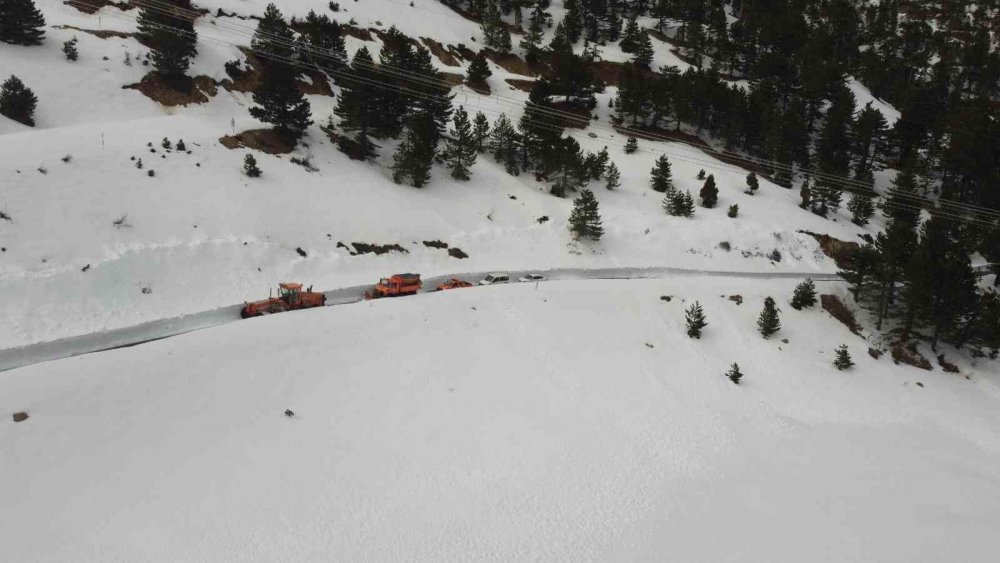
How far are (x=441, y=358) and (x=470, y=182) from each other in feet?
85.8

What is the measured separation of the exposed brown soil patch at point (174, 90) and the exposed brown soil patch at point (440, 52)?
3438 cm

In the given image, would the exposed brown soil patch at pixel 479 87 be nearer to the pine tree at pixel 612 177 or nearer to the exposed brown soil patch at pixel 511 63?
the exposed brown soil patch at pixel 511 63

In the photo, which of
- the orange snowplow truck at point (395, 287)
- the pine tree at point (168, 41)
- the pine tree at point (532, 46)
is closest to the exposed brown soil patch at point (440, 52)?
the pine tree at point (532, 46)

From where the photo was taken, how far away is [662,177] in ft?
173

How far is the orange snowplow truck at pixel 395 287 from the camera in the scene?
1214 inches

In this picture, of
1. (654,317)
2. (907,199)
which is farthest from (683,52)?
(654,317)

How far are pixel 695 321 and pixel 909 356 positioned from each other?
16.3 metres

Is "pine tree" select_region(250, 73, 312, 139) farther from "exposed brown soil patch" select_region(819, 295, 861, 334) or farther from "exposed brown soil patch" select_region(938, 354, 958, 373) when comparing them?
"exposed brown soil patch" select_region(938, 354, 958, 373)

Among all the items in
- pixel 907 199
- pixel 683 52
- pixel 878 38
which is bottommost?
pixel 907 199

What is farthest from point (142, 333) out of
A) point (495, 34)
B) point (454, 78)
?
A: point (495, 34)

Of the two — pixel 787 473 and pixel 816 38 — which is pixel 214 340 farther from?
pixel 816 38

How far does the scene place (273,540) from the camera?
15.9 m

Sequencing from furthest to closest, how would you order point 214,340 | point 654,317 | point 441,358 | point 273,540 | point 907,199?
1. point 907,199
2. point 654,317
3. point 441,358
4. point 214,340
5. point 273,540

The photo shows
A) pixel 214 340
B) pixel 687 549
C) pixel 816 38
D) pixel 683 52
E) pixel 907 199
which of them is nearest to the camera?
pixel 687 549
